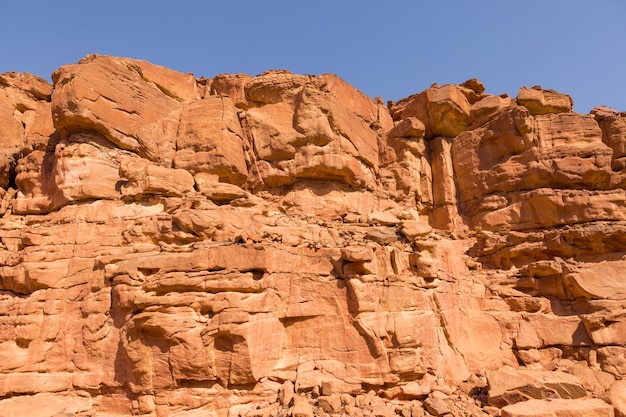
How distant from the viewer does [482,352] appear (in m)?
13.7

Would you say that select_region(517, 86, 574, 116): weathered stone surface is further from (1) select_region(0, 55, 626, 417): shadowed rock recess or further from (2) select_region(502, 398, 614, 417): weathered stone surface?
(2) select_region(502, 398, 614, 417): weathered stone surface

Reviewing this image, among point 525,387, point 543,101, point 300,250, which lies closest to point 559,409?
point 525,387

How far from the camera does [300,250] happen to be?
38.9 feet

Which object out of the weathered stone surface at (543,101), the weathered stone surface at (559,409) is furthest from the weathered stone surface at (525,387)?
the weathered stone surface at (543,101)

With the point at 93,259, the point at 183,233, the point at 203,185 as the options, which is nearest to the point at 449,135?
the point at 203,185

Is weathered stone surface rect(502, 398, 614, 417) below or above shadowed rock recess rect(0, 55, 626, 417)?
below

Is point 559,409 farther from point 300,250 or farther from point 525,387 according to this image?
point 300,250

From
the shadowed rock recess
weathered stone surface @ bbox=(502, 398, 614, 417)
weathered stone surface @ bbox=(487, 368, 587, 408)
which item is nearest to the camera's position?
weathered stone surface @ bbox=(502, 398, 614, 417)

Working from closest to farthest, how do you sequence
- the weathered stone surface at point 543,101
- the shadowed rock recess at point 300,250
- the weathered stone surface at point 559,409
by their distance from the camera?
the weathered stone surface at point 559,409 < the shadowed rock recess at point 300,250 < the weathered stone surface at point 543,101

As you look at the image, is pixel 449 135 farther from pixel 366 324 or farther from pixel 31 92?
pixel 31 92

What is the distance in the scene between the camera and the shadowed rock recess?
33.4 ft

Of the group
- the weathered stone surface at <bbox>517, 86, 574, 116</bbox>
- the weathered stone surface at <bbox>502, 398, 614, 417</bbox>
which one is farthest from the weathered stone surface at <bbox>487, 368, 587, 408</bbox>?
the weathered stone surface at <bbox>517, 86, 574, 116</bbox>

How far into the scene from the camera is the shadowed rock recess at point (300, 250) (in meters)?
10.2

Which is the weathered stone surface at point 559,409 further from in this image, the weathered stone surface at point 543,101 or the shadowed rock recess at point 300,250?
the weathered stone surface at point 543,101
